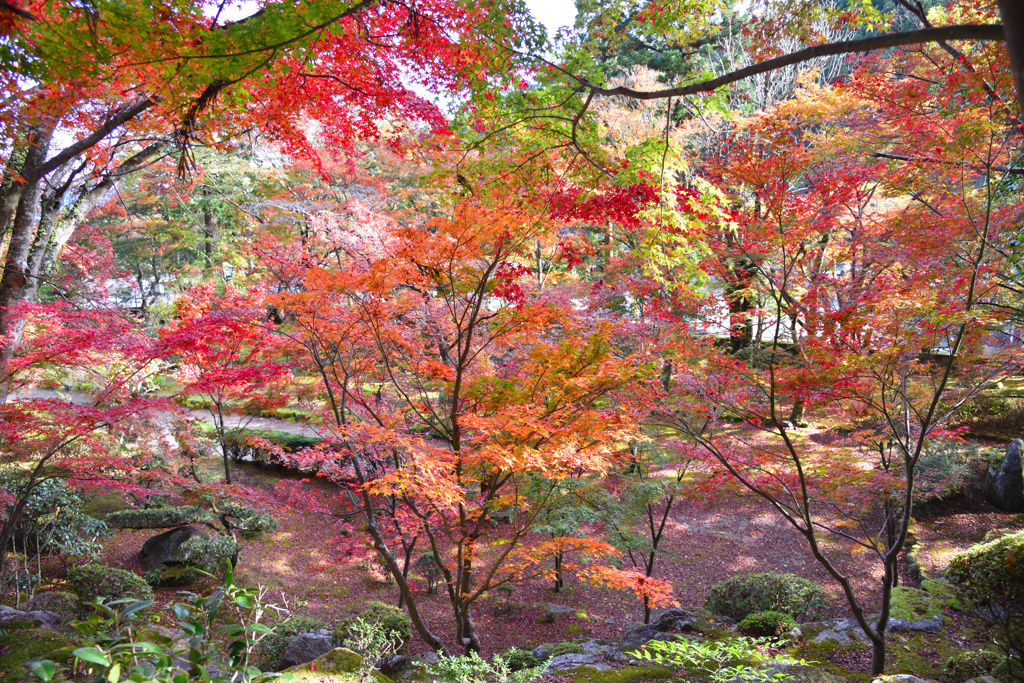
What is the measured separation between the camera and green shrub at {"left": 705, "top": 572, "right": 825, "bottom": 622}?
6.67m

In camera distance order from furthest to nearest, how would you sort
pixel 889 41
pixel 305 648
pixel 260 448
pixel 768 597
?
1. pixel 260 448
2. pixel 768 597
3. pixel 305 648
4. pixel 889 41

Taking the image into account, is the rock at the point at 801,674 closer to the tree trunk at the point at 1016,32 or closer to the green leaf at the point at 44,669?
the tree trunk at the point at 1016,32

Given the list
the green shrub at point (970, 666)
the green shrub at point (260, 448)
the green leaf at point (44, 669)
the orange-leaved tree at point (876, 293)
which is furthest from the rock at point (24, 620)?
the green shrub at point (970, 666)

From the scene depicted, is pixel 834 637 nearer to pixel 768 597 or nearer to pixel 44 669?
pixel 768 597

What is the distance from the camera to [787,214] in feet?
17.0

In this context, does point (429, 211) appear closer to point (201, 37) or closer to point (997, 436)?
point (201, 37)

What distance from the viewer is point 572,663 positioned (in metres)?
4.88

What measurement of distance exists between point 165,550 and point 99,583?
1.49 metres

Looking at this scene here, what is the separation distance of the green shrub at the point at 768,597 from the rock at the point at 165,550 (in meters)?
7.97

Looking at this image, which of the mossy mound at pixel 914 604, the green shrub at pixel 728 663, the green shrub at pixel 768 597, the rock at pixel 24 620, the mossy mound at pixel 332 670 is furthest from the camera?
the green shrub at pixel 768 597

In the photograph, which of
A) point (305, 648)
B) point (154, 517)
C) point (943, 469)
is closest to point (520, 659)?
point (305, 648)

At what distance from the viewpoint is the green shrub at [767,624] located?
584cm

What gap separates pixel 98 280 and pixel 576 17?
50.0 feet

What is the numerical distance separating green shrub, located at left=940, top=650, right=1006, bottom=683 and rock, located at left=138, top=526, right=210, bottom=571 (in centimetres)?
922
